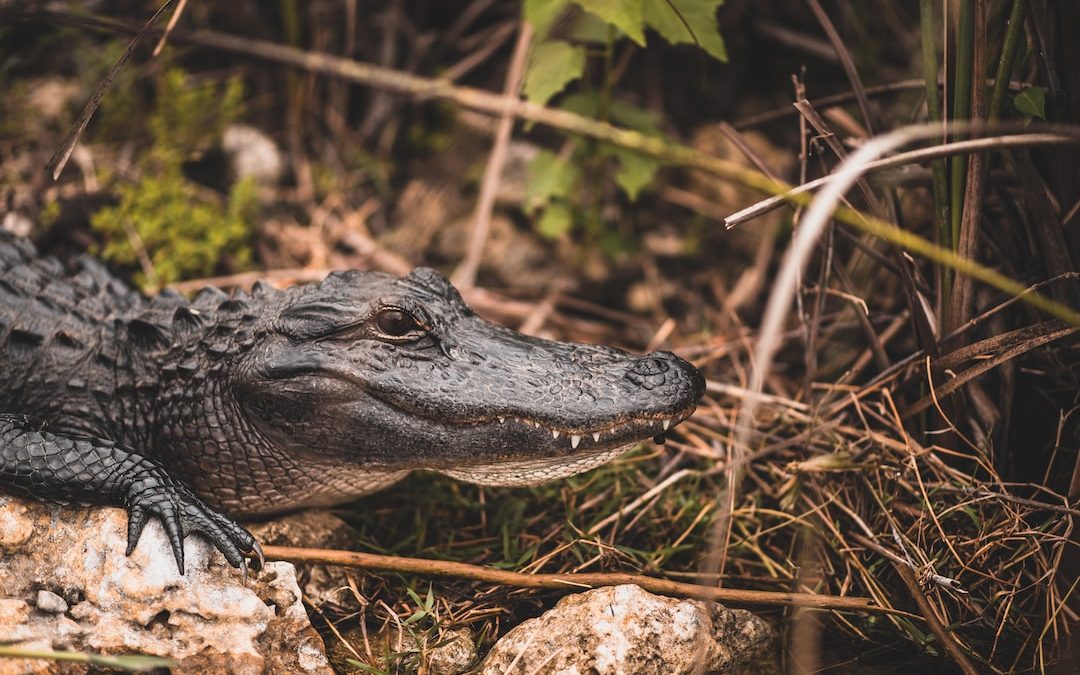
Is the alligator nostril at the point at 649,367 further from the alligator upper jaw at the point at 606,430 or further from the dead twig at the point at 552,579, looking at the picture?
the dead twig at the point at 552,579

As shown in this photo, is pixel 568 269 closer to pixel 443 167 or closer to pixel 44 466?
pixel 443 167

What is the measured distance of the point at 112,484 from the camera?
245 cm

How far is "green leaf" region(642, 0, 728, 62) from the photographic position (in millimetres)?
3061

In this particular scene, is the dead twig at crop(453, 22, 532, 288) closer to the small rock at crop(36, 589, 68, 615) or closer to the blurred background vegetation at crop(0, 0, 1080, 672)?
the blurred background vegetation at crop(0, 0, 1080, 672)

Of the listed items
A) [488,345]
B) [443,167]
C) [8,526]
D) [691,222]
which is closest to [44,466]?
[8,526]

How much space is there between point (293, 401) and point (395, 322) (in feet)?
1.27

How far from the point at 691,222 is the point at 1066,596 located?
2.84m

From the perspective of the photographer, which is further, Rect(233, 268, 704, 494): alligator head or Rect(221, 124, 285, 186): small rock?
Rect(221, 124, 285, 186): small rock

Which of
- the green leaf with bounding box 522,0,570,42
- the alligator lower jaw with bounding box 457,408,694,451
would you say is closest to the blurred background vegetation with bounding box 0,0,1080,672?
the green leaf with bounding box 522,0,570,42

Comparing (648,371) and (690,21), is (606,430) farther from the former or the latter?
(690,21)

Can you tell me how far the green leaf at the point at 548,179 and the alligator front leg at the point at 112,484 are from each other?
2034mm

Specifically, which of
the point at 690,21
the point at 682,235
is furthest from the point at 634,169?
the point at 682,235

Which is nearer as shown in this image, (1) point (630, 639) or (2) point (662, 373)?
(1) point (630, 639)

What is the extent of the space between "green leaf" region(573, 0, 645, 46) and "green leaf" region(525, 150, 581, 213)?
3.05ft
